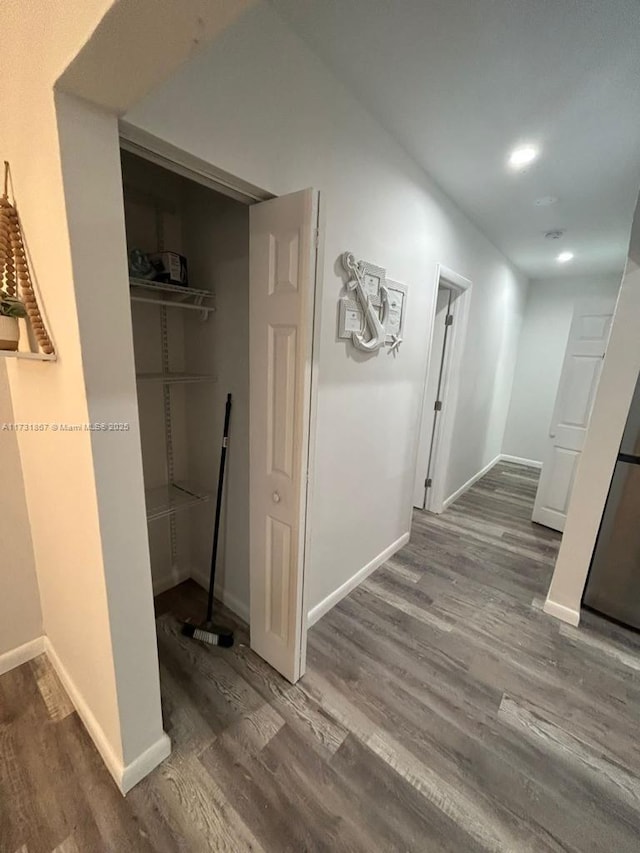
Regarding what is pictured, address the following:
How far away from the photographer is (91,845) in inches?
42.0

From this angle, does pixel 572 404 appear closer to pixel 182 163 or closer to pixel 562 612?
pixel 562 612

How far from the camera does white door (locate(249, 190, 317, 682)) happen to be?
1.21 m

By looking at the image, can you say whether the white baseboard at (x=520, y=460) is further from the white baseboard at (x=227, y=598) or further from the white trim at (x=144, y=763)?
the white trim at (x=144, y=763)

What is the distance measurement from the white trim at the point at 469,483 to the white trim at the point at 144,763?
2.87m

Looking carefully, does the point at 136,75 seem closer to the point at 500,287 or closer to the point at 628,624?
the point at 628,624

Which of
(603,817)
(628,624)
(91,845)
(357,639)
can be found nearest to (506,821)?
(603,817)

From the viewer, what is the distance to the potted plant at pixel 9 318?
955 millimetres

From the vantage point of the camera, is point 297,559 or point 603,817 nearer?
point 603,817

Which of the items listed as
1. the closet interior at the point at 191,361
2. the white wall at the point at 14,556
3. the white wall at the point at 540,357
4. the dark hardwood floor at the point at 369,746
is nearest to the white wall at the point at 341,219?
the closet interior at the point at 191,361

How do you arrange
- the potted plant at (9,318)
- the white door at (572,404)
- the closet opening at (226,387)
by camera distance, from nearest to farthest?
the potted plant at (9,318), the closet opening at (226,387), the white door at (572,404)

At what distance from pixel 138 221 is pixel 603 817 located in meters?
3.12

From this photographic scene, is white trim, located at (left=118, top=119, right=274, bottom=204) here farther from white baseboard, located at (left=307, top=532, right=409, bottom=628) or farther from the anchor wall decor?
white baseboard, located at (left=307, top=532, right=409, bottom=628)

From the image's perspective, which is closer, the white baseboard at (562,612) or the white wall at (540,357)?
the white baseboard at (562,612)

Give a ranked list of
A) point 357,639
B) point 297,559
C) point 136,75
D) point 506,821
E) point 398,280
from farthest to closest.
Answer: point 398,280 < point 357,639 < point 297,559 < point 506,821 < point 136,75
